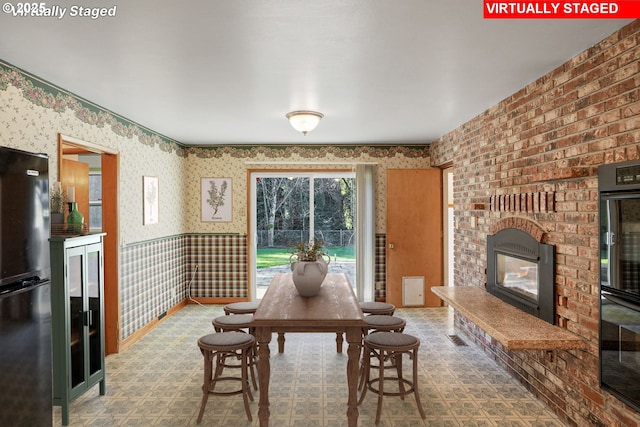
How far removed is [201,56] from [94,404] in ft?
8.66

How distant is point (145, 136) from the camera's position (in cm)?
A: 490

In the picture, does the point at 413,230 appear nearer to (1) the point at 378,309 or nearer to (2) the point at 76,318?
(1) the point at 378,309

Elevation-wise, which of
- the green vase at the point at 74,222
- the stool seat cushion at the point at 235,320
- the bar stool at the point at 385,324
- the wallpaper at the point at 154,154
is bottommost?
the bar stool at the point at 385,324

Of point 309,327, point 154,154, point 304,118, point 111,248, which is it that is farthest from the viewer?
point 154,154

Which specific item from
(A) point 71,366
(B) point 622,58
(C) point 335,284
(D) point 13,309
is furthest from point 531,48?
(A) point 71,366

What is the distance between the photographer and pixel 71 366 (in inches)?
114

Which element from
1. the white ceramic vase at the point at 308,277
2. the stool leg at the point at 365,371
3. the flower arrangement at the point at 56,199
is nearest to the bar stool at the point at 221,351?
the white ceramic vase at the point at 308,277

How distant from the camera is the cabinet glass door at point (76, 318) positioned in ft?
9.62

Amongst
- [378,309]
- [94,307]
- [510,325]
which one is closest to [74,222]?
[94,307]

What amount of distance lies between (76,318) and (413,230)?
438 centimetres

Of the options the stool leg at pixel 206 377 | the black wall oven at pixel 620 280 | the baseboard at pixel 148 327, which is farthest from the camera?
the baseboard at pixel 148 327

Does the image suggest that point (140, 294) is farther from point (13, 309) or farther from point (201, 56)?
point (201, 56)

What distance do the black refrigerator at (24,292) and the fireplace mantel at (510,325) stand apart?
107 inches

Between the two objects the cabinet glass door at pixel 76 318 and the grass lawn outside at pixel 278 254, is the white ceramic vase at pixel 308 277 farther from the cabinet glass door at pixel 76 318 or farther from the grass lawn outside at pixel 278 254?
the grass lawn outside at pixel 278 254
